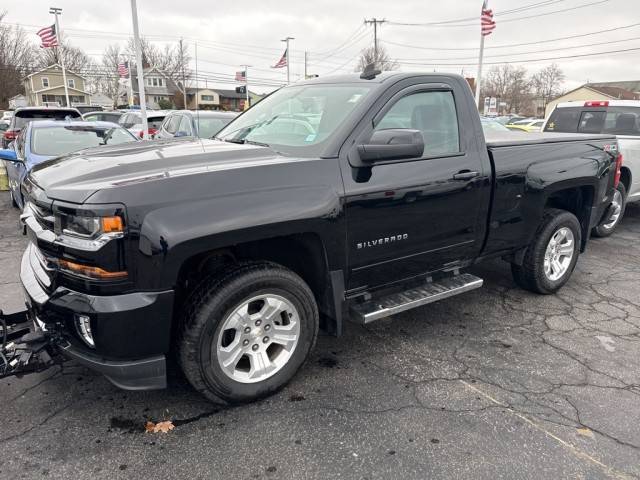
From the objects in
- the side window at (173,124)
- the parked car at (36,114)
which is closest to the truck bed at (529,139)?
the side window at (173,124)

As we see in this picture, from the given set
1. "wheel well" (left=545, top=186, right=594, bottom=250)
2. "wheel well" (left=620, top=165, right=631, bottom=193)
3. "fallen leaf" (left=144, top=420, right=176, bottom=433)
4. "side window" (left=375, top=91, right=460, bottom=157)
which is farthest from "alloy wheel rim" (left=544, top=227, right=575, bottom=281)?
"fallen leaf" (left=144, top=420, right=176, bottom=433)

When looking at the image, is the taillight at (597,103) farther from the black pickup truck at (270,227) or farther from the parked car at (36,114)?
the parked car at (36,114)

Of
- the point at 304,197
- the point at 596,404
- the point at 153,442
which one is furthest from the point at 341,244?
the point at 596,404

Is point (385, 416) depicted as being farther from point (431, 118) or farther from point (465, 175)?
point (431, 118)

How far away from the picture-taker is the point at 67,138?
759 cm

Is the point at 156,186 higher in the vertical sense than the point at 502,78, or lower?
lower

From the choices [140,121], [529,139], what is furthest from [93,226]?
[140,121]

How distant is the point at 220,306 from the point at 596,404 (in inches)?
93.9

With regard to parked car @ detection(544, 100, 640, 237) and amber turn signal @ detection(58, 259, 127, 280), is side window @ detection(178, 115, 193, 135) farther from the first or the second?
amber turn signal @ detection(58, 259, 127, 280)

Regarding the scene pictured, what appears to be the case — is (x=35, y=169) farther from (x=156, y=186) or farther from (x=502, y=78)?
(x=502, y=78)

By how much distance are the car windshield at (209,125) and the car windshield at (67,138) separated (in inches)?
61.3

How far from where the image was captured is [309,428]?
2744 mm

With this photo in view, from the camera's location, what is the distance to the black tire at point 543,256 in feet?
14.7

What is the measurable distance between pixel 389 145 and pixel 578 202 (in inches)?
117
